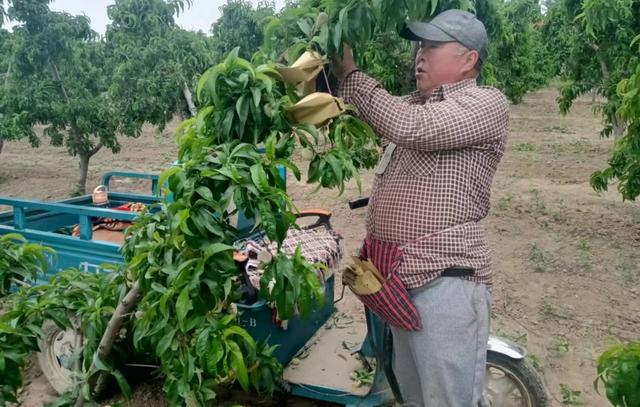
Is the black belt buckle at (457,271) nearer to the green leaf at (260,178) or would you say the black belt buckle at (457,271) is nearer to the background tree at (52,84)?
the green leaf at (260,178)

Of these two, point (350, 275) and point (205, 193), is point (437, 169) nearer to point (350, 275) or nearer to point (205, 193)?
point (350, 275)

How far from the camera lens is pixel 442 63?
2025 millimetres

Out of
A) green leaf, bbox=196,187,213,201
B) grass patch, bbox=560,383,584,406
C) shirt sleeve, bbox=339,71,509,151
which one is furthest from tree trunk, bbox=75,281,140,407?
grass patch, bbox=560,383,584,406

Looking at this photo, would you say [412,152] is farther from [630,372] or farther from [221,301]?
[630,372]

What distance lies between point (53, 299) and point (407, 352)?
153cm

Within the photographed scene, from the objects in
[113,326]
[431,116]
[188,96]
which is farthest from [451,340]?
[188,96]

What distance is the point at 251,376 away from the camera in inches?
96.1

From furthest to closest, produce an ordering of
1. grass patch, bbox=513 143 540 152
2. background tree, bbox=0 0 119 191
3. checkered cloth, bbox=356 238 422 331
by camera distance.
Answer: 1. grass patch, bbox=513 143 540 152
2. background tree, bbox=0 0 119 191
3. checkered cloth, bbox=356 238 422 331

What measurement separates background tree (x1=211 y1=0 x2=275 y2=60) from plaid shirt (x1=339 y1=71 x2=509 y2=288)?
8818 mm

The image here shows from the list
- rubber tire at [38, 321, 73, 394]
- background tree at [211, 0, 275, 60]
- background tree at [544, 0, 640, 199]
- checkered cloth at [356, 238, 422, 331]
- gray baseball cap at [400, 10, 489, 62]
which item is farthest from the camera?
background tree at [211, 0, 275, 60]

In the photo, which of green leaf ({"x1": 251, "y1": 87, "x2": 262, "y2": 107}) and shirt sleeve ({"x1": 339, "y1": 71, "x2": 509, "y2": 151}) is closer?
green leaf ({"x1": 251, "y1": 87, "x2": 262, "y2": 107})

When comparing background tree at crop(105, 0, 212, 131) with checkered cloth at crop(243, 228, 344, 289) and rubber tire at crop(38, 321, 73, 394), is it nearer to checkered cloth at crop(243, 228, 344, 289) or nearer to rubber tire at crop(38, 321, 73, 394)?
rubber tire at crop(38, 321, 73, 394)

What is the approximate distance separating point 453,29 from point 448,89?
21cm

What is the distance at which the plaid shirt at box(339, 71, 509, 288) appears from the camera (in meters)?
1.86
